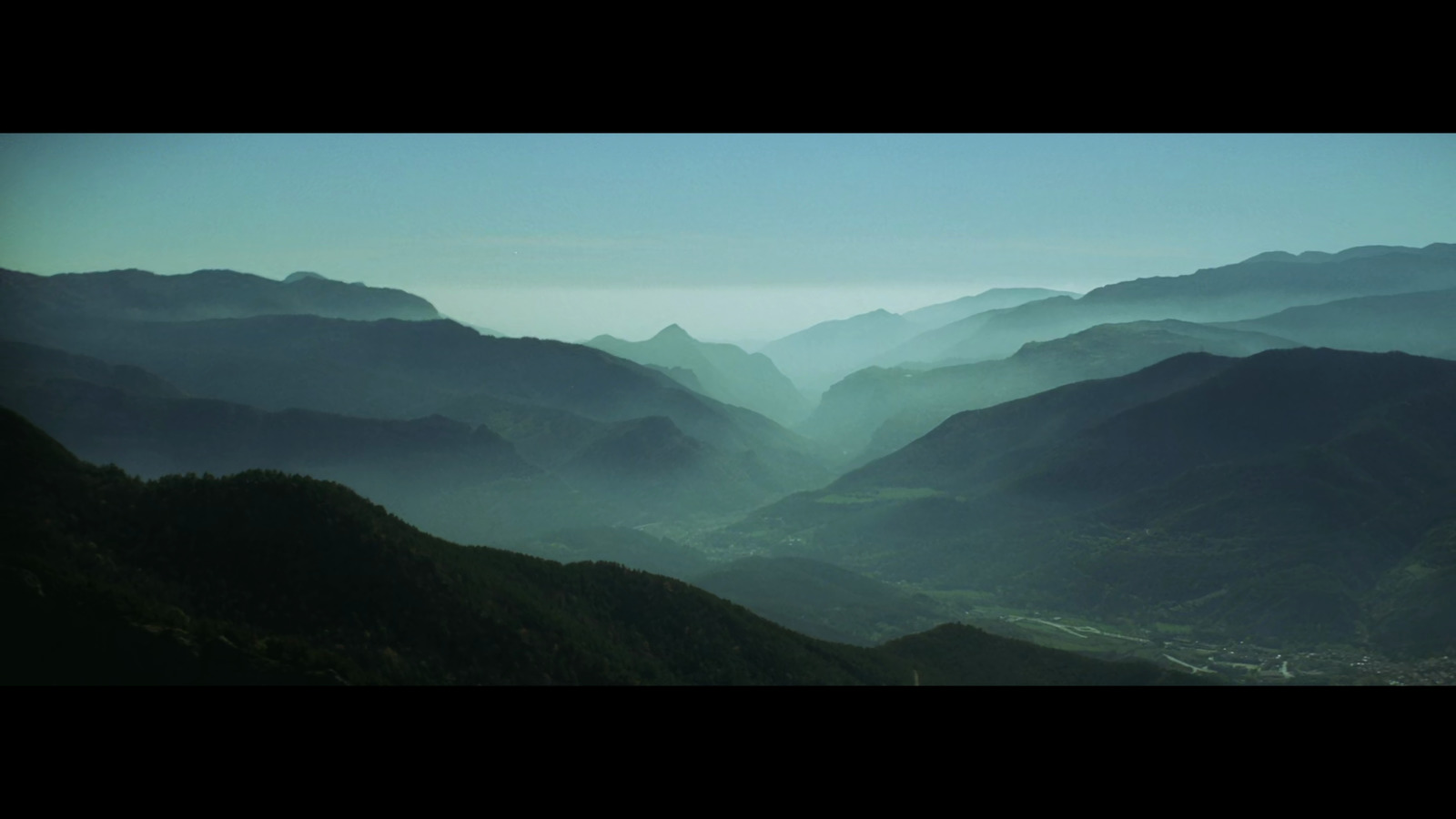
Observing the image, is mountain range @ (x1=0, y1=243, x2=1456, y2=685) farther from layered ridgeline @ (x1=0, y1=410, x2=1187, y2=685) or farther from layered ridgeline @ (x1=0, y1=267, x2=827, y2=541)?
layered ridgeline @ (x1=0, y1=267, x2=827, y2=541)

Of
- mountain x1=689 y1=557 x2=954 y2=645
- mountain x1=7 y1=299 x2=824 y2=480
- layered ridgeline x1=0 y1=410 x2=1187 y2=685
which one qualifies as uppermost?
mountain x1=7 y1=299 x2=824 y2=480

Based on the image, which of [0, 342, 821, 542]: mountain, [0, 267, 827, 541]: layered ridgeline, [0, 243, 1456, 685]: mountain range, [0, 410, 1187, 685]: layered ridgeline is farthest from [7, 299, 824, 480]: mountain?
[0, 410, 1187, 685]: layered ridgeline

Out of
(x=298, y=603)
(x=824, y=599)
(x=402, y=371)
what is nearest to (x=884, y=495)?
(x=824, y=599)

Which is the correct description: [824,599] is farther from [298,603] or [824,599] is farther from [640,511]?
[640,511]

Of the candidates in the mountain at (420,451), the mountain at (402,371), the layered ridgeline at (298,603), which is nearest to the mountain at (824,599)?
the layered ridgeline at (298,603)

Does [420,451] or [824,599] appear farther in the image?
[420,451]

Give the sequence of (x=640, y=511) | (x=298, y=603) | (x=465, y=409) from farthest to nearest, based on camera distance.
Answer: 1. (x=465, y=409)
2. (x=640, y=511)
3. (x=298, y=603)
